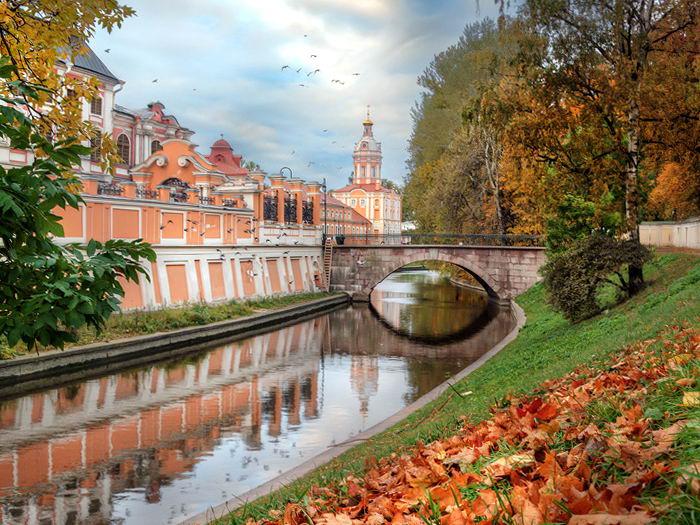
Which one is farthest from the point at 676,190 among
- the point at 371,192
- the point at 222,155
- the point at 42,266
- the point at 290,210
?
the point at 371,192

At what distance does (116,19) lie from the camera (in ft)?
25.6

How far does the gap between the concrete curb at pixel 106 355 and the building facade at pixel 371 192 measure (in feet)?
284

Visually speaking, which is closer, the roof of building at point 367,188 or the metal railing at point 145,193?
the metal railing at point 145,193

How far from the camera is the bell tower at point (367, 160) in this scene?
415 feet

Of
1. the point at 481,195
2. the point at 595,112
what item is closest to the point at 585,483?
the point at 595,112

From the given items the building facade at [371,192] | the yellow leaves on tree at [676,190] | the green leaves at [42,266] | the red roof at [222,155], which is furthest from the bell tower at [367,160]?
the green leaves at [42,266]

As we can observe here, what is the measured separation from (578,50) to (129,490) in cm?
1322

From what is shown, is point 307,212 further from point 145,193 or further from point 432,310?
point 145,193

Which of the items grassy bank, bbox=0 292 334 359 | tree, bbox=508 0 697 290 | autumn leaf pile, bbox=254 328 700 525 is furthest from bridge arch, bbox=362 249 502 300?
autumn leaf pile, bbox=254 328 700 525

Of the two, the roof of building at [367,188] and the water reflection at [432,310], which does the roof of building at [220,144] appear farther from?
the roof of building at [367,188]

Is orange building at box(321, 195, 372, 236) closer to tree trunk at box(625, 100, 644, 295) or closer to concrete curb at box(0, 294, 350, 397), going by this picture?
concrete curb at box(0, 294, 350, 397)

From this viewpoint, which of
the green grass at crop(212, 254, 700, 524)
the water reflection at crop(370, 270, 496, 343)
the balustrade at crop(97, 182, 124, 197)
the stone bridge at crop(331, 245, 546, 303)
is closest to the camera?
the green grass at crop(212, 254, 700, 524)

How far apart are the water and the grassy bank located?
1.68 m

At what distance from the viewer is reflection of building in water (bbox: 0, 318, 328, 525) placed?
31.3ft
